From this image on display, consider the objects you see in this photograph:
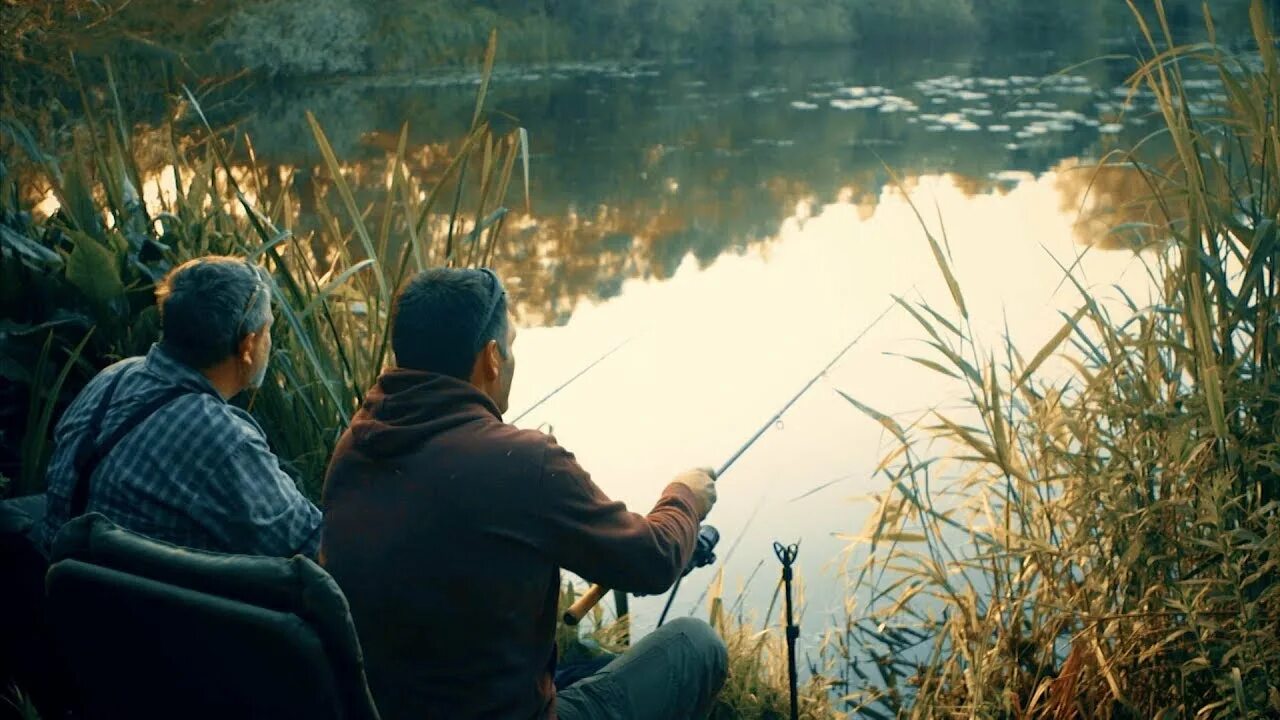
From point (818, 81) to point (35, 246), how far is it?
1191cm

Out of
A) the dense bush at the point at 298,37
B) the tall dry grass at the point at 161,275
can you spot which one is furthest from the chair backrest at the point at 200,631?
the dense bush at the point at 298,37

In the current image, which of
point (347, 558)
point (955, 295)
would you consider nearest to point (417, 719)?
point (347, 558)

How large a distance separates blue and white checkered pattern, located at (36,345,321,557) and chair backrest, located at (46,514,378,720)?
0.56 meters

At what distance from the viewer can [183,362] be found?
2051 mm

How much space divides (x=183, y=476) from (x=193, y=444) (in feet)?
0.16

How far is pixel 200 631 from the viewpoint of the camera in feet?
4.27

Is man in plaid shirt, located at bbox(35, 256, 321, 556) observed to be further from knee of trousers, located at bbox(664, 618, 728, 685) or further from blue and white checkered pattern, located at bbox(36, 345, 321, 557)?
knee of trousers, located at bbox(664, 618, 728, 685)

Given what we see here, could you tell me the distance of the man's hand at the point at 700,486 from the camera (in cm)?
208

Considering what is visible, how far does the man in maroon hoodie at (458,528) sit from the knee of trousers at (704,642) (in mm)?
426

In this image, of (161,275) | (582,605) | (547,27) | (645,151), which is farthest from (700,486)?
(547,27)

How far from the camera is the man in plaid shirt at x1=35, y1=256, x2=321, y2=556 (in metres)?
1.96

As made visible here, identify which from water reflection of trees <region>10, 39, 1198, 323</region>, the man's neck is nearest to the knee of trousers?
the man's neck

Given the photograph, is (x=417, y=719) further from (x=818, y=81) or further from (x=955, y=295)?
(x=818, y=81)

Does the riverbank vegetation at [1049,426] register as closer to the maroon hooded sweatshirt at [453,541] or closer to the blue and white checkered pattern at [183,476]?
the blue and white checkered pattern at [183,476]
